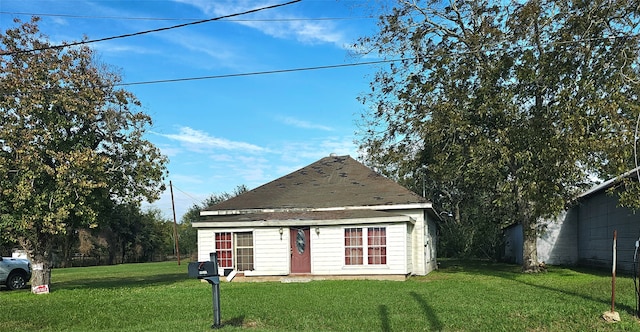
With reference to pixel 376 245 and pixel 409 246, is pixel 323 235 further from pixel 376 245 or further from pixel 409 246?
pixel 409 246

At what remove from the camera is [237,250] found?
66.1 feet

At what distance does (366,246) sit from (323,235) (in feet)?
5.37

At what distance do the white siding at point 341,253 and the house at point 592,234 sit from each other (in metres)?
6.84

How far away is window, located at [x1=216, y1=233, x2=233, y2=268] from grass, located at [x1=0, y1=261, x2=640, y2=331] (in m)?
4.26

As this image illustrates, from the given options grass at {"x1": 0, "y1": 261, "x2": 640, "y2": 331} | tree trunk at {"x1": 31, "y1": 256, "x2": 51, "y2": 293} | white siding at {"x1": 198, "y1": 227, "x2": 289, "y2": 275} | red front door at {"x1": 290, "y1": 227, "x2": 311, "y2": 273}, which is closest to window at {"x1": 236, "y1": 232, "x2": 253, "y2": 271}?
white siding at {"x1": 198, "y1": 227, "x2": 289, "y2": 275}

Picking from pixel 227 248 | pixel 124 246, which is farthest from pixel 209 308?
pixel 124 246

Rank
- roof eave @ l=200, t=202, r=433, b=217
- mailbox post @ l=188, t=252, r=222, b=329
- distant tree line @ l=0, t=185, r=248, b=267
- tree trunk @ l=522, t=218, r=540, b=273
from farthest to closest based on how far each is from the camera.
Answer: distant tree line @ l=0, t=185, r=248, b=267 → tree trunk @ l=522, t=218, r=540, b=273 → roof eave @ l=200, t=202, r=433, b=217 → mailbox post @ l=188, t=252, r=222, b=329

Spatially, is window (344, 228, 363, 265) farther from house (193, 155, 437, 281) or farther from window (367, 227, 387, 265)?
window (367, 227, 387, 265)

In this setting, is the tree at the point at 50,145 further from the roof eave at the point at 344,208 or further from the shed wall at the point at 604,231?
the shed wall at the point at 604,231

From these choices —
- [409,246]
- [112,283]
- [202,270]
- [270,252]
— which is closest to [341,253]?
[270,252]

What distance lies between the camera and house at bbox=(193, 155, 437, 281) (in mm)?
19000

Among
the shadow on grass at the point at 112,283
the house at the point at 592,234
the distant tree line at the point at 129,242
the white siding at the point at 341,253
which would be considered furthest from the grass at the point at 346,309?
the distant tree line at the point at 129,242

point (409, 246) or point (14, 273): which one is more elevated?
point (409, 246)

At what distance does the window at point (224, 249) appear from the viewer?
20000mm
